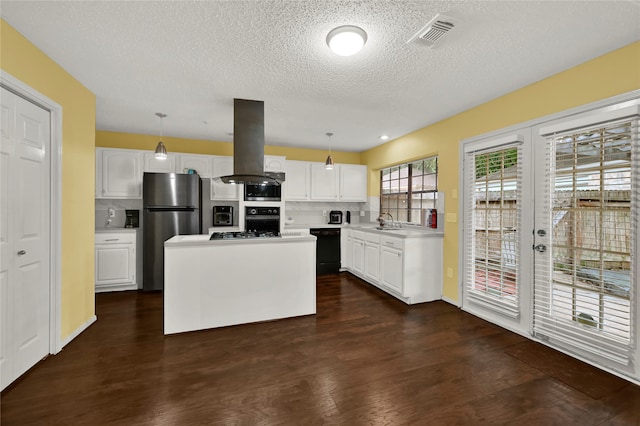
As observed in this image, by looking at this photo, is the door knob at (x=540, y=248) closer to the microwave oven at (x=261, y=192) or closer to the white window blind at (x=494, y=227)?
the white window blind at (x=494, y=227)

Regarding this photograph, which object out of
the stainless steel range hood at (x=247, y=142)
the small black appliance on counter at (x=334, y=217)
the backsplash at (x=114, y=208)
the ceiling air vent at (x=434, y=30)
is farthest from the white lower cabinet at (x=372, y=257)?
the backsplash at (x=114, y=208)

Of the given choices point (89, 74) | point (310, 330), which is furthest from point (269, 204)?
point (89, 74)

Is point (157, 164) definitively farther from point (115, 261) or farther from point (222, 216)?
point (115, 261)

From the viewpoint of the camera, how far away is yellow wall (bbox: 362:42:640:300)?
6.99 ft

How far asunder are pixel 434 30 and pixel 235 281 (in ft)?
9.38

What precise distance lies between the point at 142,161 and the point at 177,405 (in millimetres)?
3902

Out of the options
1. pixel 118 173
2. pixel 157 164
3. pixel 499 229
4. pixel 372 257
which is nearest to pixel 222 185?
pixel 157 164

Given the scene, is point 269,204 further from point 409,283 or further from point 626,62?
point 626,62

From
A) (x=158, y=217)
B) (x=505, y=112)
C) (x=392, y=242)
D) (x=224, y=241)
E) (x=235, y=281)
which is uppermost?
A: (x=505, y=112)

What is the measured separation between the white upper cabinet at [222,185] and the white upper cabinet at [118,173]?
3.67ft

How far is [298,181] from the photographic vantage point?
17.6 ft

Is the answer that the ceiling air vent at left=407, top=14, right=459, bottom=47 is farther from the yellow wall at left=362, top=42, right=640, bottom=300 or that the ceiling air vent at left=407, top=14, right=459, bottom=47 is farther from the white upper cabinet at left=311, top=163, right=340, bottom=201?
the white upper cabinet at left=311, top=163, right=340, bottom=201

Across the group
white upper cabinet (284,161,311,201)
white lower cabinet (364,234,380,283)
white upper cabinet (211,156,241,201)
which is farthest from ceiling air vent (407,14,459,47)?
white upper cabinet (211,156,241,201)

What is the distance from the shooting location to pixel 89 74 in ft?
8.43
